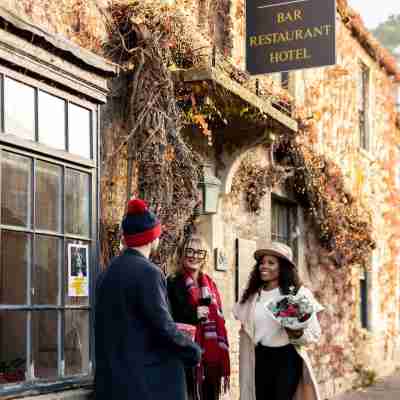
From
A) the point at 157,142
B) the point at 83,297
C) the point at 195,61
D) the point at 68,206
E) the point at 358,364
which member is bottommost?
the point at 358,364

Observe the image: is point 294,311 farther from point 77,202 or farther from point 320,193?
point 320,193

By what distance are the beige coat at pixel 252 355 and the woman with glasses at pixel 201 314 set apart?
19 cm

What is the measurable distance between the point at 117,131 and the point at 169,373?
2912 millimetres

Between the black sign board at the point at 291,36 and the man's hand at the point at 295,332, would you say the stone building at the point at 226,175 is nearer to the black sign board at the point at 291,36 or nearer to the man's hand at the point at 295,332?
the black sign board at the point at 291,36

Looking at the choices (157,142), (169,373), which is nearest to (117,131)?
(157,142)

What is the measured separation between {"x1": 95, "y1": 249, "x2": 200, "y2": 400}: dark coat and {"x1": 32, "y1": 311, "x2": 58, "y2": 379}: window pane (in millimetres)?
790

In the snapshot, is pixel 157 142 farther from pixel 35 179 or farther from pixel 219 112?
pixel 35 179

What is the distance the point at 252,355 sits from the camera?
678cm

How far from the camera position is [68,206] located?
5961mm

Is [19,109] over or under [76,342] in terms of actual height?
over

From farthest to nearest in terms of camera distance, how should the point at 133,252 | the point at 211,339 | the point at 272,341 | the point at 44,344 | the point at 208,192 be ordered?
the point at 208,192, the point at 211,339, the point at 272,341, the point at 44,344, the point at 133,252

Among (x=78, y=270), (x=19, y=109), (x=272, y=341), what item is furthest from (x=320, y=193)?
(x=19, y=109)

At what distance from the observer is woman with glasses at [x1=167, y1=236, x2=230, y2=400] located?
264 inches

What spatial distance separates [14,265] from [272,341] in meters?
2.18
